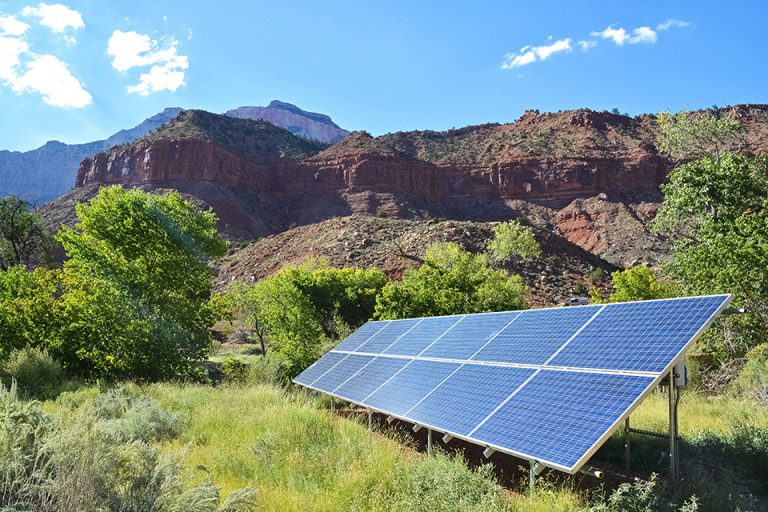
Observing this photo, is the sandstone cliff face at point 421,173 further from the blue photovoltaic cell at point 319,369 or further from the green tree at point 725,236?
the blue photovoltaic cell at point 319,369

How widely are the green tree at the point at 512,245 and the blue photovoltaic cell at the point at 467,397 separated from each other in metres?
49.9

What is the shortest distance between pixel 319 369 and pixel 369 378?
11.4ft

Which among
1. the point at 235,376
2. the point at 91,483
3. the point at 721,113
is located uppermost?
the point at 721,113

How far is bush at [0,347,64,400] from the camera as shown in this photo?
13884mm

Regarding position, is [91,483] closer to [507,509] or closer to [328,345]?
[507,509]

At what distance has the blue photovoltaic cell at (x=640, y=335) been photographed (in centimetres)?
629

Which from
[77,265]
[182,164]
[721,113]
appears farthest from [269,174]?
[77,265]

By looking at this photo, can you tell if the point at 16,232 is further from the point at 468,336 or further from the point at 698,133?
the point at 698,133

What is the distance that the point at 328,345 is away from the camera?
24.4m

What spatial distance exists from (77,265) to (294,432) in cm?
1427

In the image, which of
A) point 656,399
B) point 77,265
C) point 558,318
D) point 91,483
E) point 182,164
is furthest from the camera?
point 182,164

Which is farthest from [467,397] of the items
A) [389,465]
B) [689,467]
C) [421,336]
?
[421,336]

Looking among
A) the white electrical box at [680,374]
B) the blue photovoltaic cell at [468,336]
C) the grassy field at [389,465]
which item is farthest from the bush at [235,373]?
the white electrical box at [680,374]

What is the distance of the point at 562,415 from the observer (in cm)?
614
